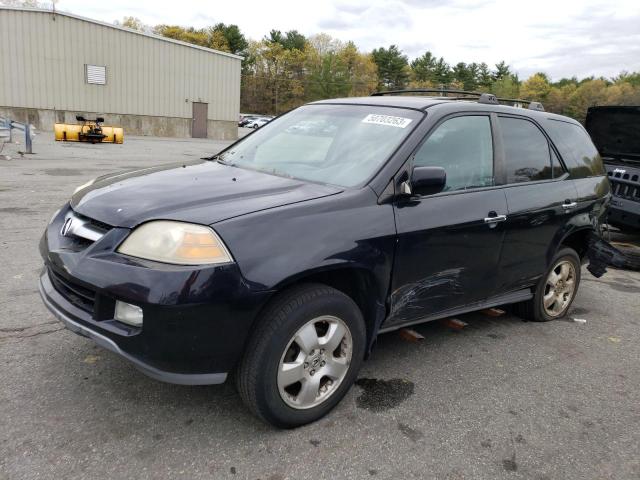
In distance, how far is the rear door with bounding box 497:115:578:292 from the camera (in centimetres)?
374

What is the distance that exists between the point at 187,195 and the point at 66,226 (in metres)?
0.69

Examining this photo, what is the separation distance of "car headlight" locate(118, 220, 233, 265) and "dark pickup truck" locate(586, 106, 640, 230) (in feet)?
21.9

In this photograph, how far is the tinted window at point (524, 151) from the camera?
3.80 meters

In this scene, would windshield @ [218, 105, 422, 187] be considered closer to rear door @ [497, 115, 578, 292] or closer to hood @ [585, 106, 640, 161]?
rear door @ [497, 115, 578, 292]

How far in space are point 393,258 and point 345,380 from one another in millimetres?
723

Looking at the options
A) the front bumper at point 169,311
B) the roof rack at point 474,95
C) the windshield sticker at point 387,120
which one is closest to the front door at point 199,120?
the roof rack at point 474,95

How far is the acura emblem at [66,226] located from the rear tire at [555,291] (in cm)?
350

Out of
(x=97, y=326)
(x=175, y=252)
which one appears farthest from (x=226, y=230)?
(x=97, y=326)

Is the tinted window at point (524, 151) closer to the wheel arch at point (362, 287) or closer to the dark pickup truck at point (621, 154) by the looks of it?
the wheel arch at point (362, 287)

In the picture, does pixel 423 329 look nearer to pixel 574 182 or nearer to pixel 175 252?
pixel 574 182

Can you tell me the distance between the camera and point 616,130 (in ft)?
25.4

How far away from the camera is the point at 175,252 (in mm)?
2336

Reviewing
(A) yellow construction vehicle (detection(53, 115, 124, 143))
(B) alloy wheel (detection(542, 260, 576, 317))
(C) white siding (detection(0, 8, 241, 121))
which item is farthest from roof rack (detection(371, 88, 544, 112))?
(C) white siding (detection(0, 8, 241, 121))

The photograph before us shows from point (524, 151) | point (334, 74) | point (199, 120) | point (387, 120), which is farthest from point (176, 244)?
point (334, 74)
